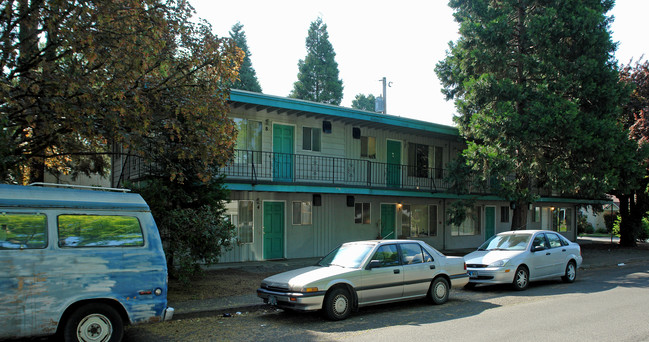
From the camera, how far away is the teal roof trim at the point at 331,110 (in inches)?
583

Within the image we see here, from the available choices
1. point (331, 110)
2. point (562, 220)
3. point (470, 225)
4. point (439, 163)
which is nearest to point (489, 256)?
point (331, 110)

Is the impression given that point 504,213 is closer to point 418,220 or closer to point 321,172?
point 418,220

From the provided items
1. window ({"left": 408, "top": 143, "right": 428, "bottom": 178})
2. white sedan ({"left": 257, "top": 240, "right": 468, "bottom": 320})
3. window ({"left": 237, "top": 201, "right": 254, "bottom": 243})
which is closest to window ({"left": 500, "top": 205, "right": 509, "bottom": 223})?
window ({"left": 408, "top": 143, "right": 428, "bottom": 178})

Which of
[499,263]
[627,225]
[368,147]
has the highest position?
[368,147]

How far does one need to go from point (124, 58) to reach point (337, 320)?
586cm

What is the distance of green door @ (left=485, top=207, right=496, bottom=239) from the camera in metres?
24.7

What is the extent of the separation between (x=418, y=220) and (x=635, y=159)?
28.3 feet

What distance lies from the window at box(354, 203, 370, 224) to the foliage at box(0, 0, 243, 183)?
9.52 metres

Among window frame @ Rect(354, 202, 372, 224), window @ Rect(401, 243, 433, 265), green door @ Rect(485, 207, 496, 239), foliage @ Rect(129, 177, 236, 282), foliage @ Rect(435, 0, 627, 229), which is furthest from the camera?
green door @ Rect(485, 207, 496, 239)

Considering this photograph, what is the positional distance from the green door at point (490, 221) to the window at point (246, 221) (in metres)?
13.7

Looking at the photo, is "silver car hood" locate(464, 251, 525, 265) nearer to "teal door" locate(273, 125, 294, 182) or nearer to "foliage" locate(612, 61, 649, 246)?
"teal door" locate(273, 125, 294, 182)

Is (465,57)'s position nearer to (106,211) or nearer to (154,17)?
(154,17)

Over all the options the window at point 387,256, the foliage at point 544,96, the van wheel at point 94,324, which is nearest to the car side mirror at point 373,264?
the window at point 387,256

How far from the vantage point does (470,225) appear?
78.2ft
